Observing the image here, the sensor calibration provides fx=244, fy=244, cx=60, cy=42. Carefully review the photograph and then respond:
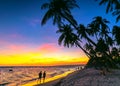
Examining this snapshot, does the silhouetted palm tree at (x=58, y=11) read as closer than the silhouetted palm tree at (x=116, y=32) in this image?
Yes

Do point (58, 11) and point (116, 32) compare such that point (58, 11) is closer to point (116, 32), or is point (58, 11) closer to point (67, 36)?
point (67, 36)

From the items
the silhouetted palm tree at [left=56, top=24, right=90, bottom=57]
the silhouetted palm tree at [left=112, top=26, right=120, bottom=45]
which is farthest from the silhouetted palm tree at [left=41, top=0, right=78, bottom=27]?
the silhouetted palm tree at [left=112, top=26, right=120, bottom=45]

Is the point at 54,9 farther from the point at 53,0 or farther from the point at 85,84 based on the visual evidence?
the point at 85,84

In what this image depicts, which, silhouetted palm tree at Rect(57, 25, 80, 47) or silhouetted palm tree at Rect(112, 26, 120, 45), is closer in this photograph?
silhouetted palm tree at Rect(57, 25, 80, 47)

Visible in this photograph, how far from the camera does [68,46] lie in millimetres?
54844

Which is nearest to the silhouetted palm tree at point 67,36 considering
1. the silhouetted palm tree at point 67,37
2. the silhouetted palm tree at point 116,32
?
the silhouetted palm tree at point 67,37

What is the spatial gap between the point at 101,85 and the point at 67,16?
820 inches

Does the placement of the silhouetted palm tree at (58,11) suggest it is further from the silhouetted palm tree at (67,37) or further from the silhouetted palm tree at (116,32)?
the silhouetted palm tree at (116,32)

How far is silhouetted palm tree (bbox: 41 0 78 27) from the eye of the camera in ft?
143

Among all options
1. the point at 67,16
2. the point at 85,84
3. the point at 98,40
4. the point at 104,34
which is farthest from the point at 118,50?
the point at 85,84

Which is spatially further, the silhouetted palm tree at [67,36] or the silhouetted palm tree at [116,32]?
the silhouetted palm tree at [116,32]

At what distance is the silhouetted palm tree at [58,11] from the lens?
1712 inches

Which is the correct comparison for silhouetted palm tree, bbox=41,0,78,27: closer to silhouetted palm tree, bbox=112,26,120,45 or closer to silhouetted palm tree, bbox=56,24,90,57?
silhouetted palm tree, bbox=56,24,90,57

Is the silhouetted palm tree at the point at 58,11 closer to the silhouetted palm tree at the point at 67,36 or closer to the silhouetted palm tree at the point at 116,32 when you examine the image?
the silhouetted palm tree at the point at 67,36
